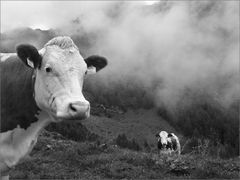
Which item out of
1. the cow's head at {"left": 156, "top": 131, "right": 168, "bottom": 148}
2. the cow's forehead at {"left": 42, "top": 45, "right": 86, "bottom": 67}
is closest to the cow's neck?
the cow's forehead at {"left": 42, "top": 45, "right": 86, "bottom": 67}

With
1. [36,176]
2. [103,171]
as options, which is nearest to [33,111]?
[36,176]

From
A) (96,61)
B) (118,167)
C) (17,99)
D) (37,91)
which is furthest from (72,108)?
(118,167)

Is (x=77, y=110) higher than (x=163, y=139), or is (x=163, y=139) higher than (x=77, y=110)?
(x=163, y=139)

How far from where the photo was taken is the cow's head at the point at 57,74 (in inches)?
245

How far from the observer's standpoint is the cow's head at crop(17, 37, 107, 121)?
6.22m

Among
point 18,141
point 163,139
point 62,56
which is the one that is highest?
point 163,139

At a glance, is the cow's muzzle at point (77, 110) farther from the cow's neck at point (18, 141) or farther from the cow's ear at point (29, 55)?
the cow's neck at point (18, 141)

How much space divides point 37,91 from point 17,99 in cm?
83

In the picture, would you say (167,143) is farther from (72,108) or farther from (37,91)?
(72,108)

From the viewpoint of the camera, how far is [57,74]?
6539mm

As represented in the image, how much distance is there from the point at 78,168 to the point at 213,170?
4720 millimetres

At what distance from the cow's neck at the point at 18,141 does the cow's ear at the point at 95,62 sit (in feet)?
3.81

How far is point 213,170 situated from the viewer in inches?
596

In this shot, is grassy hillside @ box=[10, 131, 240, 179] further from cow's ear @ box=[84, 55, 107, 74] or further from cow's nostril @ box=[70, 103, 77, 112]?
cow's nostril @ box=[70, 103, 77, 112]
